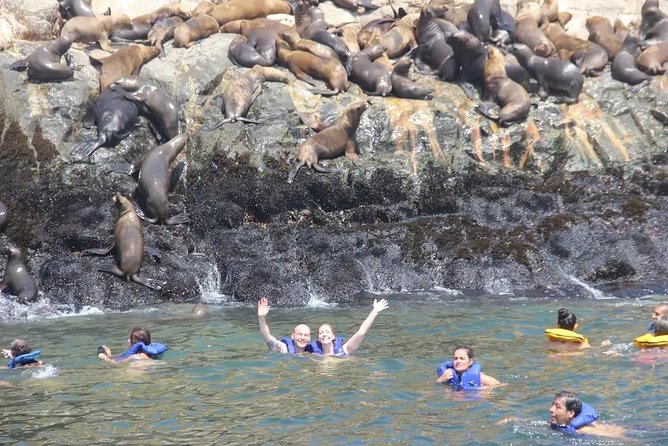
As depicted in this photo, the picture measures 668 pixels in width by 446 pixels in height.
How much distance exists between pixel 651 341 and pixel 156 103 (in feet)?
29.9

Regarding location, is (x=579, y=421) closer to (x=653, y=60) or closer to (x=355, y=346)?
(x=355, y=346)

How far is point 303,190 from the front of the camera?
15.8 meters

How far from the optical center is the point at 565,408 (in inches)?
323

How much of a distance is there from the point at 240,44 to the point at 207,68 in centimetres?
85

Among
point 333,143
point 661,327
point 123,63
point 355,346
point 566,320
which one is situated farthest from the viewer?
point 123,63

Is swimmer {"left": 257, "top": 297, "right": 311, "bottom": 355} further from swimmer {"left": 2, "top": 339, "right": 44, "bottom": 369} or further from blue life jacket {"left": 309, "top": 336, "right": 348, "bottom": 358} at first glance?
swimmer {"left": 2, "top": 339, "right": 44, "bottom": 369}

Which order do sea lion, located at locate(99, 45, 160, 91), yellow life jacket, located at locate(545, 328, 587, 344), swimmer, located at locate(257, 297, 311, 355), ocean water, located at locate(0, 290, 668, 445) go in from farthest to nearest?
sea lion, located at locate(99, 45, 160, 91) → yellow life jacket, located at locate(545, 328, 587, 344) → swimmer, located at locate(257, 297, 311, 355) → ocean water, located at locate(0, 290, 668, 445)

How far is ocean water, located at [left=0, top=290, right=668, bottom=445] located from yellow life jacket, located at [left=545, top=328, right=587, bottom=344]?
0.20m

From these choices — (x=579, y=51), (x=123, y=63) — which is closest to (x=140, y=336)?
(x=123, y=63)

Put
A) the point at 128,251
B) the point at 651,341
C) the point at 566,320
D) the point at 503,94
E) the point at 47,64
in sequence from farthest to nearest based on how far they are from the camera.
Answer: the point at 503,94 < the point at 47,64 < the point at 128,251 < the point at 566,320 < the point at 651,341

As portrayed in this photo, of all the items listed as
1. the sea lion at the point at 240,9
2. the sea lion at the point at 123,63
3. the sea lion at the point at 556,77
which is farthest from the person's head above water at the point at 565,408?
the sea lion at the point at 240,9

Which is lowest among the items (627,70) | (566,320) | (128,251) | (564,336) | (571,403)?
(571,403)

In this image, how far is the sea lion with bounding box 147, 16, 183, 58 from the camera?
18703 millimetres

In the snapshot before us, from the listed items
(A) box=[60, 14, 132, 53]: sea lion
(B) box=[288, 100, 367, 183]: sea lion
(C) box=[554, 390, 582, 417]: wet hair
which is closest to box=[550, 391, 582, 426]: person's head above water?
(C) box=[554, 390, 582, 417]: wet hair
